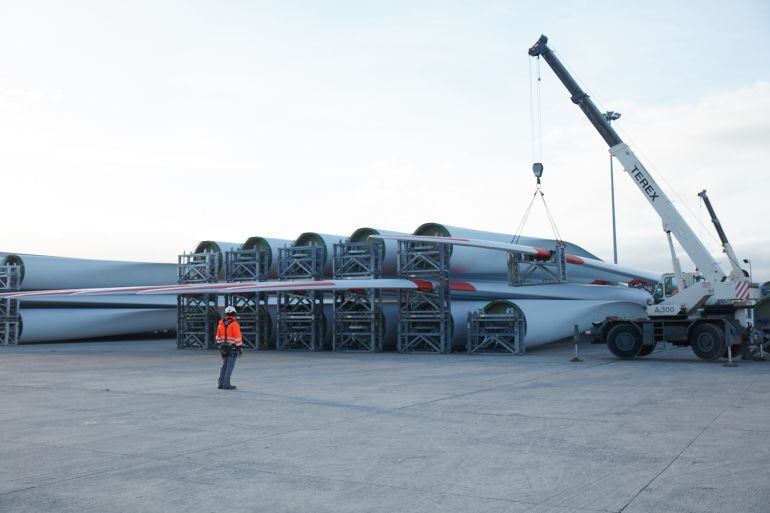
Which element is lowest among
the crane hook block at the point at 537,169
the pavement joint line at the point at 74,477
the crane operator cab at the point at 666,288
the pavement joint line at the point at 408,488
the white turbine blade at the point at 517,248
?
the pavement joint line at the point at 408,488

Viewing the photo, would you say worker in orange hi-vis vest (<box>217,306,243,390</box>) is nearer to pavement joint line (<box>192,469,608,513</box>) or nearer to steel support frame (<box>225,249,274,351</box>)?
pavement joint line (<box>192,469,608,513</box>)

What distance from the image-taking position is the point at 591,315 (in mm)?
34844

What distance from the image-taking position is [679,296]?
24.7m

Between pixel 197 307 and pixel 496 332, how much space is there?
1613cm

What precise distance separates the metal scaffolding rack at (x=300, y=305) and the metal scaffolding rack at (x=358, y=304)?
3.43ft

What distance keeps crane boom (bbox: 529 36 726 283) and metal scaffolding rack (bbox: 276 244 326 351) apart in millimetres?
13681

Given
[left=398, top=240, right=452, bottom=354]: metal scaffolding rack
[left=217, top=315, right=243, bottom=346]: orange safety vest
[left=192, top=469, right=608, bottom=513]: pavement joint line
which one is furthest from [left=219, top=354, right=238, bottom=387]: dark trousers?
[left=398, top=240, right=452, bottom=354]: metal scaffolding rack

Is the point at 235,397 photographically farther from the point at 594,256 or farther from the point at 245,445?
the point at 594,256

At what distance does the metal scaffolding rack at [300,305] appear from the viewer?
33875mm

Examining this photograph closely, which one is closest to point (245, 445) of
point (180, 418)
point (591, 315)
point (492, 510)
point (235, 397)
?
point (180, 418)

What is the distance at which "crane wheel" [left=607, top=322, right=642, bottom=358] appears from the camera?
25.6 metres

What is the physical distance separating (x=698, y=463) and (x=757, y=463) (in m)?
0.67

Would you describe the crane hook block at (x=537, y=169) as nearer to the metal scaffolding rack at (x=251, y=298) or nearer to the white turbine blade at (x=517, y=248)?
the white turbine blade at (x=517, y=248)

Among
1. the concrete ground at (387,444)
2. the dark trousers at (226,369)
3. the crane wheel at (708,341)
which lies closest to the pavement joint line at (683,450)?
the concrete ground at (387,444)
